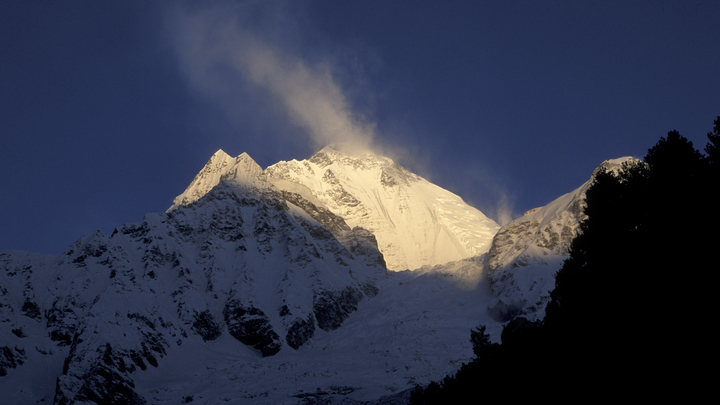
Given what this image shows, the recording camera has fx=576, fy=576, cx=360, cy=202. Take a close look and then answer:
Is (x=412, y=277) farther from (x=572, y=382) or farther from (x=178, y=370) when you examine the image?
(x=572, y=382)

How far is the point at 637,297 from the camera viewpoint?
32.5m

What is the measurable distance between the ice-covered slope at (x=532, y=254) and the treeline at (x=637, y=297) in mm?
94555

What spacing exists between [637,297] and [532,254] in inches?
4983

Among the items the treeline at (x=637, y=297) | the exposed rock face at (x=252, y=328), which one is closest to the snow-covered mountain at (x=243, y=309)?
the exposed rock face at (x=252, y=328)

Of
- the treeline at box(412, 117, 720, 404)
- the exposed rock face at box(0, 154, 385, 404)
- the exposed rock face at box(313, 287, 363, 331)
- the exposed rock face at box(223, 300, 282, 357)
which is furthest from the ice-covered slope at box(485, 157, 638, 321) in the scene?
the treeline at box(412, 117, 720, 404)

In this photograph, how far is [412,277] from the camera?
188875 millimetres

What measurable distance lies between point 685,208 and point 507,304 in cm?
11375

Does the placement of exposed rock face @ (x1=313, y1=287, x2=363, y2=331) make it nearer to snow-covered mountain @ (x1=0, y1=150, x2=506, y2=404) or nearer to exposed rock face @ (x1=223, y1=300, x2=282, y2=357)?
snow-covered mountain @ (x1=0, y1=150, x2=506, y2=404)

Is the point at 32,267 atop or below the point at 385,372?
atop

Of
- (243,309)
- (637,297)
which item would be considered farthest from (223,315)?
(637,297)

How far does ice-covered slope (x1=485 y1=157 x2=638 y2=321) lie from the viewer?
14075 centimetres

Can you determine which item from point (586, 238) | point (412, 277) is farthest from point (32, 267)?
point (586, 238)

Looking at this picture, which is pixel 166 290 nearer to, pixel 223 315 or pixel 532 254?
pixel 223 315

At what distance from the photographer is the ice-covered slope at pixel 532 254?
14075 cm
